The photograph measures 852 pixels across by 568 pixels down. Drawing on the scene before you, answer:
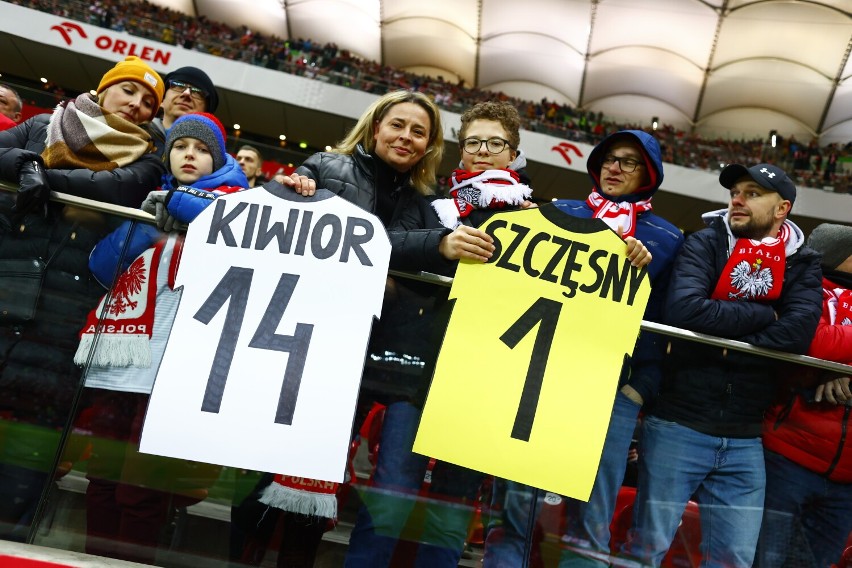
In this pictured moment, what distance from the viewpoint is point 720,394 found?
2367 millimetres

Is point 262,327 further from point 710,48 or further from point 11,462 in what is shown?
point 710,48

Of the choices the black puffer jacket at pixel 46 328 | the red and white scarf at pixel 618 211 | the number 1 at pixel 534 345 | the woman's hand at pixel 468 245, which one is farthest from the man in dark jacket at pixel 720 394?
the black puffer jacket at pixel 46 328

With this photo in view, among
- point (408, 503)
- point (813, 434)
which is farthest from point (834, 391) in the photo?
point (408, 503)

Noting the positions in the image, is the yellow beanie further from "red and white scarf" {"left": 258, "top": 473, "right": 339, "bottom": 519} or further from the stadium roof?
the stadium roof

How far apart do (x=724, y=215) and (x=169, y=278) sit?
208 centimetres

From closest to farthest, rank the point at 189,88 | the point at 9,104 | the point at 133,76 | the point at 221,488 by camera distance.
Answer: the point at 221,488
the point at 133,76
the point at 189,88
the point at 9,104

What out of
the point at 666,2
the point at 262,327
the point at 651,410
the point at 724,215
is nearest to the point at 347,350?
the point at 262,327

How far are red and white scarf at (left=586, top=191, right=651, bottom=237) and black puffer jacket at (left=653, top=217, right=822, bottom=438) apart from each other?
0.80 ft

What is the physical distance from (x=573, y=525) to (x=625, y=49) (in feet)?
81.4

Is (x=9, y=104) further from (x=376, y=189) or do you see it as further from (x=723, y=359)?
(x=723, y=359)

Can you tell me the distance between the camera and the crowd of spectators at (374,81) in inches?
687

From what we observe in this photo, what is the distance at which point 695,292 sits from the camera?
243 cm

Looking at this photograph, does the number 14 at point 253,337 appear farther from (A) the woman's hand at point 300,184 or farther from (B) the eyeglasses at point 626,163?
(B) the eyeglasses at point 626,163

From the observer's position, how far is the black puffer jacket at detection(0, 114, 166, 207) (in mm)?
2322
